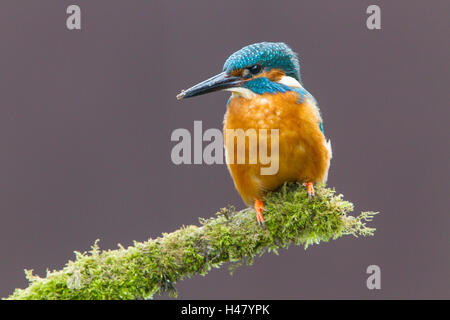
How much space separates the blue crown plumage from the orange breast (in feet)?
0.53

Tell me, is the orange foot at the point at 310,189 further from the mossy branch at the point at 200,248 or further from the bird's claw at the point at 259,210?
the bird's claw at the point at 259,210

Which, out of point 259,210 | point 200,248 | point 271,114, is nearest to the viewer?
point 200,248

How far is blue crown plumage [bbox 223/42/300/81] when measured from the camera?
7.67 feet

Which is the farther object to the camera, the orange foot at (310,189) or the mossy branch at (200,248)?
the orange foot at (310,189)

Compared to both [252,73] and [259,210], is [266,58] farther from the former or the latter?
[259,210]

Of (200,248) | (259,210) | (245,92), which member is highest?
(245,92)

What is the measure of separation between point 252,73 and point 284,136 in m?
0.35

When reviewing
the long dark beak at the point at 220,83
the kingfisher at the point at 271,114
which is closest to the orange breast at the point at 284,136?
the kingfisher at the point at 271,114

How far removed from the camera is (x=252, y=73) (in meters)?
2.38

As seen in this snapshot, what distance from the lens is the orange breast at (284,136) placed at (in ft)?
7.63

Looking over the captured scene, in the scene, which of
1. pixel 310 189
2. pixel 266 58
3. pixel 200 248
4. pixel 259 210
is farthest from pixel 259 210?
pixel 266 58

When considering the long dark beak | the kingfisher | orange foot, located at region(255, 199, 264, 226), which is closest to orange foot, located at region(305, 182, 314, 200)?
the kingfisher

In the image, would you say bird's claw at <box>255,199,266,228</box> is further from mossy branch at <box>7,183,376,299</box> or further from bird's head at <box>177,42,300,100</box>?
bird's head at <box>177,42,300,100</box>

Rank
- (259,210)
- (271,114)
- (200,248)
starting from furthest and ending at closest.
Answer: (271,114) < (259,210) < (200,248)
